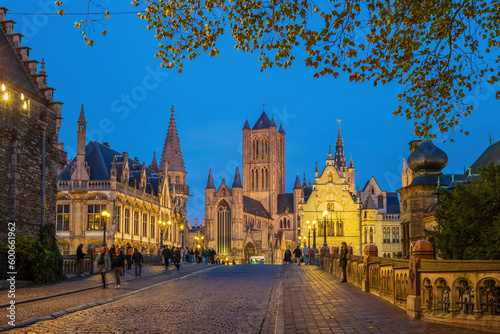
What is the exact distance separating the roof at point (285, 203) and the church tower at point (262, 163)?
157 centimetres

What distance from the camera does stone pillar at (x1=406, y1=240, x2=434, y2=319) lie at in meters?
11.7

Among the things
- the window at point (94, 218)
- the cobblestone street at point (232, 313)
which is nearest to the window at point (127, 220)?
the window at point (94, 218)

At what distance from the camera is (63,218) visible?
57.0 m

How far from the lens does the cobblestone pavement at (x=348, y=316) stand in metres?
10.3

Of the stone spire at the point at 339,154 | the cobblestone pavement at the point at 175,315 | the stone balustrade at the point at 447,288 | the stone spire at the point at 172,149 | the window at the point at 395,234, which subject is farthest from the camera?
the stone spire at the point at 339,154

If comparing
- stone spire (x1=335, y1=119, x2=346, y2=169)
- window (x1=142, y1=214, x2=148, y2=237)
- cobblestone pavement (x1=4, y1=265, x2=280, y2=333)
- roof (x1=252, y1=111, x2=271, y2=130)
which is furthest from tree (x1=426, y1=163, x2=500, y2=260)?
stone spire (x1=335, y1=119, x2=346, y2=169)

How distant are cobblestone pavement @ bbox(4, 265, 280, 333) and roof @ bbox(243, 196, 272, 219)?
345ft

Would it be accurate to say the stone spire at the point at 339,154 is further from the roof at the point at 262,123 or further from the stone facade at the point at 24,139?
the stone facade at the point at 24,139

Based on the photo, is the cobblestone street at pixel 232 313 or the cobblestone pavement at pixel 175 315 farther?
the cobblestone pavement at pixel 175 315

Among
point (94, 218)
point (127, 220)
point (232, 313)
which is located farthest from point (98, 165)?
point (232, 313)

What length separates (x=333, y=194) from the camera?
281 feet

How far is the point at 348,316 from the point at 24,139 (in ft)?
66.7

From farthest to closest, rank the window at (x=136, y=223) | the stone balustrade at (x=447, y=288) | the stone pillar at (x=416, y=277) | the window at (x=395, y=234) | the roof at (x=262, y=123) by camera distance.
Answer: the roof at (x=262, y=123), the window at (x=395, y=234), the window at (x=136, y=223), the stone pillar at (x=416, y=277), the stone balustrade at (x=447, y=288)

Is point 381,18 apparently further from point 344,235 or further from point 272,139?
point 272,139
